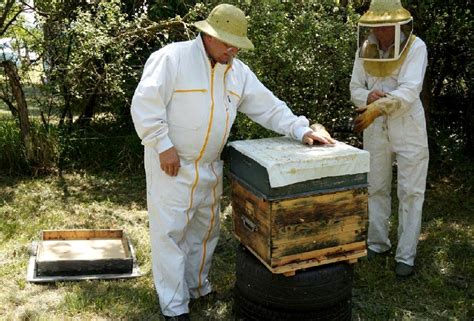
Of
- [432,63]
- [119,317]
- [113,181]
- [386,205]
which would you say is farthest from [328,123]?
[119,317]

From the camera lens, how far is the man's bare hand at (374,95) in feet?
13.5

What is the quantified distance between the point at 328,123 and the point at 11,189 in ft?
10.7

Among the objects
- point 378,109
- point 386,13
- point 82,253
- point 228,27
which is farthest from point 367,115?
point 82,253

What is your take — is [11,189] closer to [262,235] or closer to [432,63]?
[262,235]

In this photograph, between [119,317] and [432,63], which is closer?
[119,317]

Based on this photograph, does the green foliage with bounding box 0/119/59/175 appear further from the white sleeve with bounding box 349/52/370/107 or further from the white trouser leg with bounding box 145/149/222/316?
the white sleeve with bounding box 349/52/370/107

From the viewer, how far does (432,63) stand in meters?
6.39

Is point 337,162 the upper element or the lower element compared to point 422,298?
upper

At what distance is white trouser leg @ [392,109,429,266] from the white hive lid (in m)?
0.95

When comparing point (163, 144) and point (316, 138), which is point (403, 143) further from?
point (163, 144)

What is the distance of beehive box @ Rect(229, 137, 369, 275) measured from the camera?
3.10 metres

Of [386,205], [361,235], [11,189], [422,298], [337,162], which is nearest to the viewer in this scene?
[337,162]

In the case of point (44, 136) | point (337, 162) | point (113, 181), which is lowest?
point (113, 181)

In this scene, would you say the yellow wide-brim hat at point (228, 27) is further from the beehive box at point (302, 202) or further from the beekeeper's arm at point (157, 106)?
the beehive box at point (302, 202)
